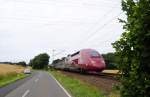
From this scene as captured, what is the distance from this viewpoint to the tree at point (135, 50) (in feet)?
21.4

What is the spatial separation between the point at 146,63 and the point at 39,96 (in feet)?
51.1

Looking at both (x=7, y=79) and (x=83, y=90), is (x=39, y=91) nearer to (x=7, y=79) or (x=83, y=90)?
(x=83, y=90)

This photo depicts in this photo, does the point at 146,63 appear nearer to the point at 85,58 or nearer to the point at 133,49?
the point at 133,49

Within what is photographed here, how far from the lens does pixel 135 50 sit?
689 cm

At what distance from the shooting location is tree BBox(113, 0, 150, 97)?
21.4 feet

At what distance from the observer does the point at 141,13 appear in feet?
21.5

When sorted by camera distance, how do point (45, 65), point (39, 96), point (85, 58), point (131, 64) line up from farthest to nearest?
point (45, 65) → point (85, 58) → point (39, 96) → point (131, 64)

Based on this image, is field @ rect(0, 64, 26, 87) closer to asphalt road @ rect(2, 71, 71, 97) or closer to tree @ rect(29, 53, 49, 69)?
asphalt road @ rect(2, 71, 71, 97)

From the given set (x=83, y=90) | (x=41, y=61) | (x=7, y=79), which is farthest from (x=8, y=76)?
(x=41, y=61)

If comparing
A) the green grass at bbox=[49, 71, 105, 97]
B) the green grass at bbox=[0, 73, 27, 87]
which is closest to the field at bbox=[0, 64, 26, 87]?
the green grass at bbox=[0, 73, 27, 87]

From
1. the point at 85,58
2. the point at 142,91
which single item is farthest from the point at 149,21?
the point at 85,58

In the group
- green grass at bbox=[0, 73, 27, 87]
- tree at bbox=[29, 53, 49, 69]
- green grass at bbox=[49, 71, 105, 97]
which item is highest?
tree at bbox=[29, 53, 49, 69]

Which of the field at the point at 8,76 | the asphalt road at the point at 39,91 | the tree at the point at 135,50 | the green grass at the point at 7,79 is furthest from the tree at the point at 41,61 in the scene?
the tree at the point at 135,50

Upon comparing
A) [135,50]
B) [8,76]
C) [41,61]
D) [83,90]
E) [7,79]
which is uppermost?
[41,61]
